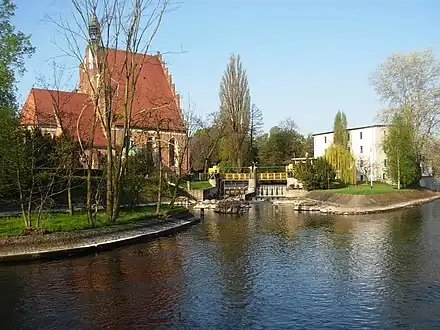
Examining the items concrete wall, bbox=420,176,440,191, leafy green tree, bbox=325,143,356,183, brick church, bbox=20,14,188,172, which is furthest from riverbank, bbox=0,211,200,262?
concrete wall, bbox=420,176,440,191

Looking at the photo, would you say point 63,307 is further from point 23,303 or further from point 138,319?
point 138,319

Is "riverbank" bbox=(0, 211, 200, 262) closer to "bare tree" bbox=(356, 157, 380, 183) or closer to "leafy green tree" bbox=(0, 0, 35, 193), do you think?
"leafy green tree" bbox=(0, 0, 35, 193)

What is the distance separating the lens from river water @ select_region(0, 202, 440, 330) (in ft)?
35.2

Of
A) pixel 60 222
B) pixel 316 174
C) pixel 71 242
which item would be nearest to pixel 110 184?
pixel 60 222

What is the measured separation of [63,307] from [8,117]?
1250 cm

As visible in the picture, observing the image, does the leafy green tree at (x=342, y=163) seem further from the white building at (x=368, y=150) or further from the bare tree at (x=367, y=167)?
the bare tree at (x=367, y=167)

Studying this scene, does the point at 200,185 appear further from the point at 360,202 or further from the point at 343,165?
the point at 360,202

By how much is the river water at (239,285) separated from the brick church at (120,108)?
9700 mm

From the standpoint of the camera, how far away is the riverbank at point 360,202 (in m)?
35.8

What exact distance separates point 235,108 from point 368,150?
65.6ft

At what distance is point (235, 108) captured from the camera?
6194cm

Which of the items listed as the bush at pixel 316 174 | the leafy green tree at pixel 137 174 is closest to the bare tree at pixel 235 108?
the bush at pixel 316 174

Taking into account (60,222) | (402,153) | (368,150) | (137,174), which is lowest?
(60,222)

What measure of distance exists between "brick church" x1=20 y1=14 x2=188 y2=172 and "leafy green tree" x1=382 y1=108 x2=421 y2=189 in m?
21.2
